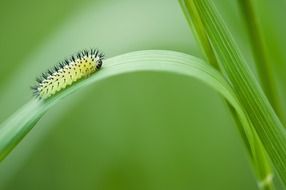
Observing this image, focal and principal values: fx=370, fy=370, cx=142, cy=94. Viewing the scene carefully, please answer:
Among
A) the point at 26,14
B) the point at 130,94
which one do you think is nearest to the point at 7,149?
the point at 130,94

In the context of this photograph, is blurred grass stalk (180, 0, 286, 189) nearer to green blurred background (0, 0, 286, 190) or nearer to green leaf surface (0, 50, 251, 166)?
green leaf surface (0, 50, 251, 166)

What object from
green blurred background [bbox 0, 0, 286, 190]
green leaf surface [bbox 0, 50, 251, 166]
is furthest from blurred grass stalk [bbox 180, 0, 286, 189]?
green blurred background [bbox 0, 0, 286, 190]

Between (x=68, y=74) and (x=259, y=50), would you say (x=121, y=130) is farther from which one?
(x=259, y=50)

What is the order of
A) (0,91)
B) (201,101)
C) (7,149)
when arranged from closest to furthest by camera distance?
(7,149), (0,91), (201,101)

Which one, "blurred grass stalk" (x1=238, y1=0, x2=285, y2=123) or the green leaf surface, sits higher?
→ "blurred grass stalk" (x1=238, y1=0, x2=285, y2=123)

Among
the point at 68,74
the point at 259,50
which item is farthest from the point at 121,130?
the point at 259,50

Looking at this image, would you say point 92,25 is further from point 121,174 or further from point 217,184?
point 217,184

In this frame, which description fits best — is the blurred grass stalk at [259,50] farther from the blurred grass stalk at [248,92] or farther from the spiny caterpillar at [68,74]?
the spiny caterpillar at [68,74]

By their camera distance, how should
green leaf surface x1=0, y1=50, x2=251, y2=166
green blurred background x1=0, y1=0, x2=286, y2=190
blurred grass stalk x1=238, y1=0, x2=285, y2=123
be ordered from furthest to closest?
green blurred background x1=0, y1=0, x2=286, y2=190 < blurred grass stalk x1=238, y1=0, x2=285, y2=123 < green leaf surface x1=0, y1=50, x2=251, y2=166
